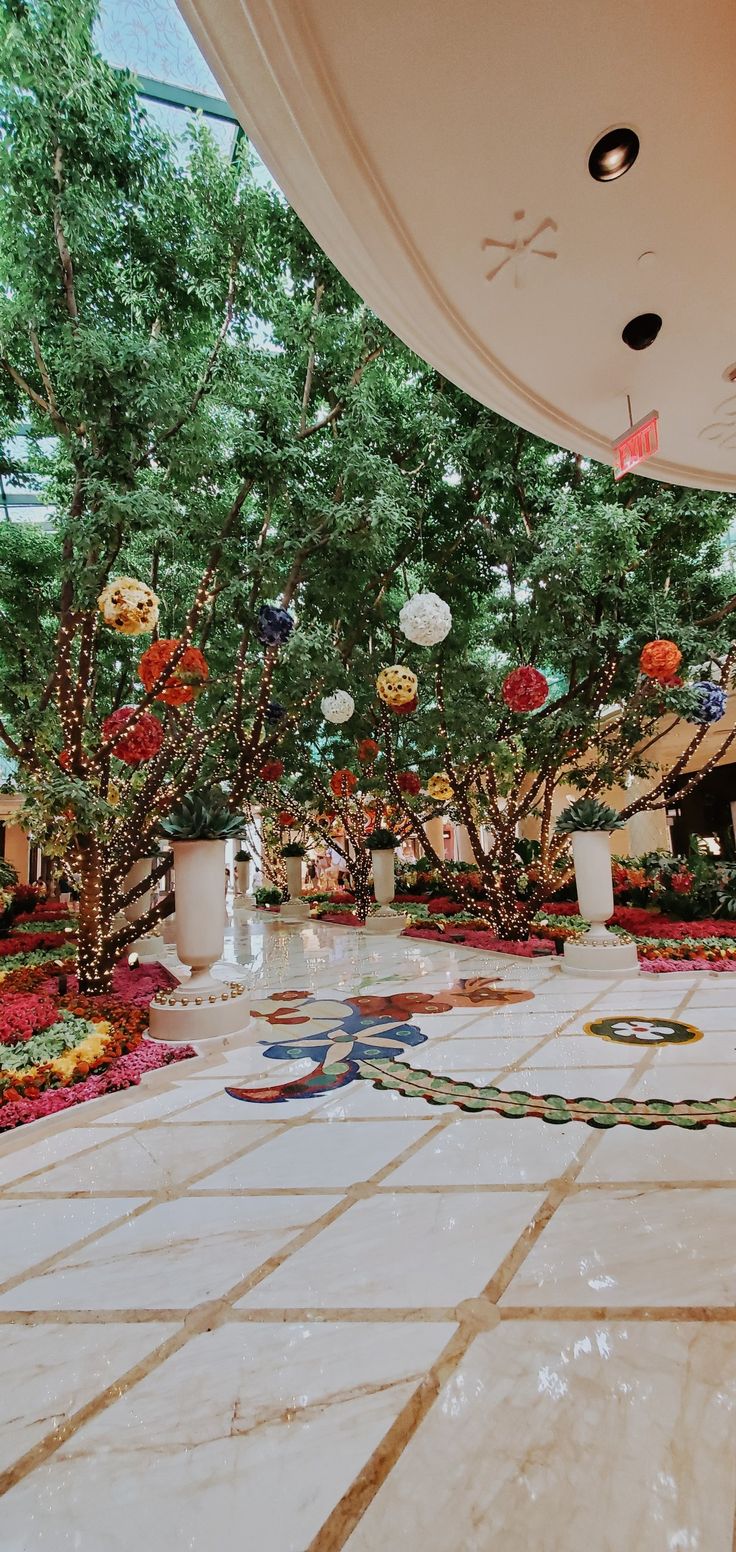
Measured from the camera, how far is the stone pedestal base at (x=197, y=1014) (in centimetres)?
495

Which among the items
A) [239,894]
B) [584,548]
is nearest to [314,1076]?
[584,548]

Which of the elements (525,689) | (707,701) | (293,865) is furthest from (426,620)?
(293,865)

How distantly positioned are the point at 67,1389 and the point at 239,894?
2750cm

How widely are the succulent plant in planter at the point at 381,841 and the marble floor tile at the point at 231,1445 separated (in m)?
12.3

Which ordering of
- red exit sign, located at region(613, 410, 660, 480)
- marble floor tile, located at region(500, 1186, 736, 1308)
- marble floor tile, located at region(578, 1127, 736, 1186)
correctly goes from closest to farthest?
1. marble floor tile, located at region(500, 1186, 736, 1308)
2. marble floor tile, located at region(578, 1127, 736, 1186)
3. red exit sign, located at region(613, 410, 660, 480)

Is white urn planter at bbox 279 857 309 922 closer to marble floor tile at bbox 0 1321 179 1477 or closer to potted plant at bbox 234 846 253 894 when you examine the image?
potted plant at bbox 234 846 253 894

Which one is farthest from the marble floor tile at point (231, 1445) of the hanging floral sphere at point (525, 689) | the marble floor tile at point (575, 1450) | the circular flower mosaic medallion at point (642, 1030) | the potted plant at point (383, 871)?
the potted plant at point (383, 871)

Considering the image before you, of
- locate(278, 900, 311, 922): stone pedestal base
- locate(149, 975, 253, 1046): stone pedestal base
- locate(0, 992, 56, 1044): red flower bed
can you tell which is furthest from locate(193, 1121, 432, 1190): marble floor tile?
locate(278, 900, 311, 922): stone pedestal base

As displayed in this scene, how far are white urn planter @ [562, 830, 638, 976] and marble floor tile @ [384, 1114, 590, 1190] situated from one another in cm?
393

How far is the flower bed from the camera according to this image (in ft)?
12.3

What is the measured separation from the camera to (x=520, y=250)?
3096mm

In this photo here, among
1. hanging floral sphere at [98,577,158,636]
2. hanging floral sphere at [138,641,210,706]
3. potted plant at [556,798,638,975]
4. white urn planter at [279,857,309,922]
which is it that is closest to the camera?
hanging floral sphere at [98,577,158,636]

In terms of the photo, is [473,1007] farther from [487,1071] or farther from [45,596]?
[45,596]

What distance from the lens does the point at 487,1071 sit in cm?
391
